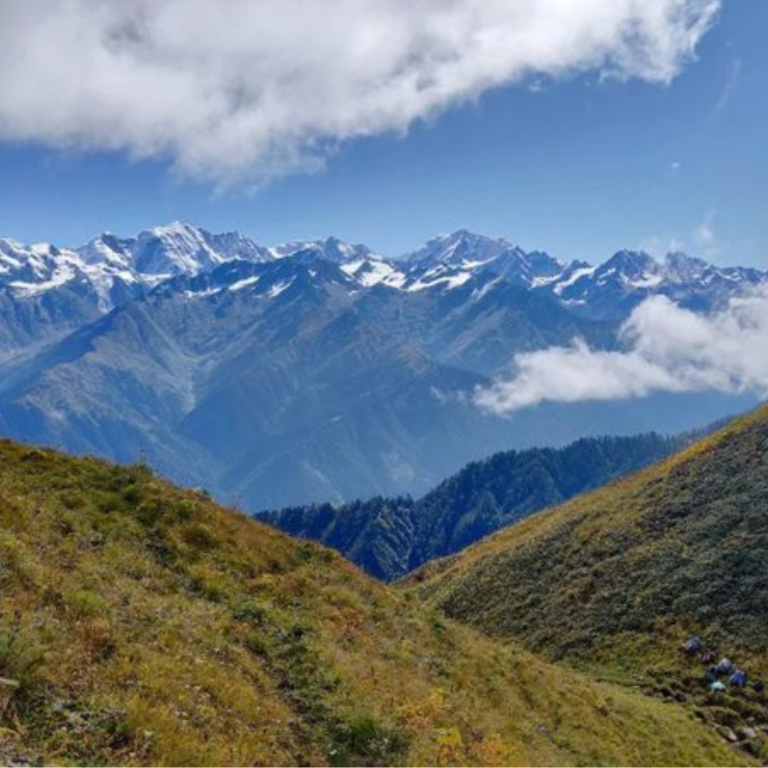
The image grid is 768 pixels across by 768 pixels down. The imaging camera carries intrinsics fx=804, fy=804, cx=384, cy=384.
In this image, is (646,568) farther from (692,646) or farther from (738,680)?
(738,680)

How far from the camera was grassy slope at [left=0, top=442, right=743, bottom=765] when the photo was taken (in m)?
15.0

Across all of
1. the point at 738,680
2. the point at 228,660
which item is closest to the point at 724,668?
the point at 738,680

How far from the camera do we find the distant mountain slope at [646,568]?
53188mm

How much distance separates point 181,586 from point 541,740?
41.5 feet

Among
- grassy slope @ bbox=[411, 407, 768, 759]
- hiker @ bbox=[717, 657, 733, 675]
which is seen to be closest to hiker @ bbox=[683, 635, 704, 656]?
grassy slope @ bbox=[411, 407, 768, 759]

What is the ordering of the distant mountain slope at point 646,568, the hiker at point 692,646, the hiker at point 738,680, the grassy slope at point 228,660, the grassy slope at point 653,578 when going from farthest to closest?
1. the distant mountain slope at point 646,568
2. the hiker at point 692,646
3. the grassy slope at point 653,578
4. the hiker at point 738,680
5. the grassy slope at point 228,660

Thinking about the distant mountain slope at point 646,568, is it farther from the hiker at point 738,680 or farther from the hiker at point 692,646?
the hiker at point 738,680

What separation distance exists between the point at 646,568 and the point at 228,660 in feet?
157

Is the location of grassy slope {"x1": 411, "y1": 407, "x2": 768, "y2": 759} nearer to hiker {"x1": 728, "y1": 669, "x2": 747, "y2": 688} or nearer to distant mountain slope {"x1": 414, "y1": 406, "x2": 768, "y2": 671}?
distant mountain slope {"x1": 414, "y1": 406, "x2": 768, "y2": 671}

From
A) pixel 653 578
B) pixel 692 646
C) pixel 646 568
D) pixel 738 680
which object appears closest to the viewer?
pixel 738 680

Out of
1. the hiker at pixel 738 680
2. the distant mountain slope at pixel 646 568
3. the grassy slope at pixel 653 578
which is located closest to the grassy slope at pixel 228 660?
the hiker at pixel 738 680

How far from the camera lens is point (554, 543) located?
7262cm

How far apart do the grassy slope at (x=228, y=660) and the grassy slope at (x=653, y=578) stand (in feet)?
38.9

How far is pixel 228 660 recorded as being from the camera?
20359mm
